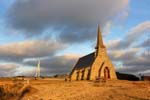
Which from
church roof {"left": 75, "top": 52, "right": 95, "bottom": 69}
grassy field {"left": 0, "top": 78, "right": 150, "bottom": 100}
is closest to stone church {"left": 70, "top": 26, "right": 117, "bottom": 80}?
church roof {"left": 75, "top": 52, "right": 95, "bottom": 69}

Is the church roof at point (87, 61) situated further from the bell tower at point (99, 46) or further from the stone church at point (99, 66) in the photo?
the bell tower at point (99, 46)

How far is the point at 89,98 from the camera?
2681cm

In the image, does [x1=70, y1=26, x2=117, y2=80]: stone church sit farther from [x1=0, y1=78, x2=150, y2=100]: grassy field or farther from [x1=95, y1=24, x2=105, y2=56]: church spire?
[x1=0, y1=78, x2=150, y2=100]: grassy field

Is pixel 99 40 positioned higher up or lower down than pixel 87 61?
higher up

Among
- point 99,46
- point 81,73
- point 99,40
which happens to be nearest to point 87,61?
point 81,73

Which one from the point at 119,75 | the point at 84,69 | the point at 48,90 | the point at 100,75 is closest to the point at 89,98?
the point at 48,90

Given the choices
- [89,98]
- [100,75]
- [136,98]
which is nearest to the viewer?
[136,98]

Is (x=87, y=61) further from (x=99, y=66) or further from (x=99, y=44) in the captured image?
(x=99, y=66)

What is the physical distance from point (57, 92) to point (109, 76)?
31.1 metres

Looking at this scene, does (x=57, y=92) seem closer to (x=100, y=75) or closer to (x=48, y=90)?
(x=48, y=90)

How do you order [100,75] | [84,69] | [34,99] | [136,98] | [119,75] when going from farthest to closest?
[119,75] < [84,69] < [100,75] < [34,99] < [136,98]

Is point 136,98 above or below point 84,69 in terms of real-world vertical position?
below

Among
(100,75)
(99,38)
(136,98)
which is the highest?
(99,38)

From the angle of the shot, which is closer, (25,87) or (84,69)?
(25,87)
